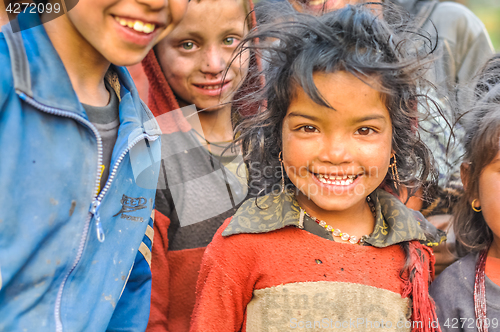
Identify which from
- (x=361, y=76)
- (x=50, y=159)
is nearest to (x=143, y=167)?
(x=50, y=159)

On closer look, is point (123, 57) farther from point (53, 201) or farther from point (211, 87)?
point (211, 87)

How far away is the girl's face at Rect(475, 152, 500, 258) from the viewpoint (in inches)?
62.8

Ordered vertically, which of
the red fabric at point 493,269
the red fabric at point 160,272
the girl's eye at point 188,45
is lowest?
the red fabric at point 493,269

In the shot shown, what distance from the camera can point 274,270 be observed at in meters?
1.43

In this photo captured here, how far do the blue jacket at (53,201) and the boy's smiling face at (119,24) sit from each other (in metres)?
0.10

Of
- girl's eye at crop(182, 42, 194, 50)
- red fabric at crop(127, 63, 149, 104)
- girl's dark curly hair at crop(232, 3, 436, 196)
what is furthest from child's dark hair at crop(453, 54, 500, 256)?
red fabric at crop(127, 63, 149, 104)

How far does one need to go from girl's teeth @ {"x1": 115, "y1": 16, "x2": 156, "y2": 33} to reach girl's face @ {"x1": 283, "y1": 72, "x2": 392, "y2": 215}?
0.54 m

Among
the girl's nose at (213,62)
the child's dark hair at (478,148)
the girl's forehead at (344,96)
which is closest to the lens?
the girl's forehead at (344,96)

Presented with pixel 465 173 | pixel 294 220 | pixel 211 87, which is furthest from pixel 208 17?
pixel 465 173

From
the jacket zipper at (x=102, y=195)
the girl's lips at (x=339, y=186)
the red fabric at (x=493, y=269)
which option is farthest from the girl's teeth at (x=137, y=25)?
the red fabric at (x=493, y=269)

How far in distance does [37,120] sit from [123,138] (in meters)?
0.24

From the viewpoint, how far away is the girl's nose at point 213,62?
1.83m

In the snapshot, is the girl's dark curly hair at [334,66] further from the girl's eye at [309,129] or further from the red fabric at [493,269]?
the red fabric at [493,269]

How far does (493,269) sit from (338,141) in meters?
0.86
